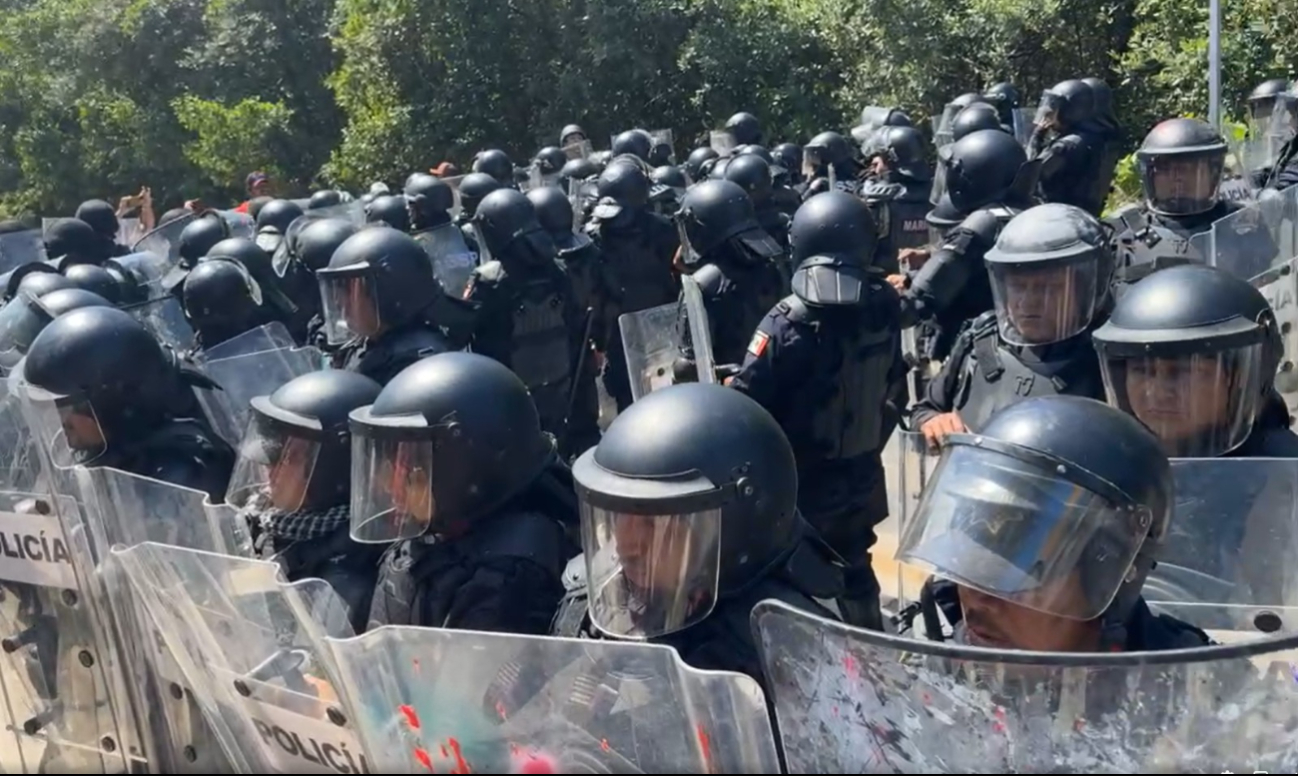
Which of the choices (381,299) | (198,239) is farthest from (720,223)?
(198,239)

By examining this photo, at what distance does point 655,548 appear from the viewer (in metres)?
2.51

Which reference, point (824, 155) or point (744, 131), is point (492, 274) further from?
point (744, 131)

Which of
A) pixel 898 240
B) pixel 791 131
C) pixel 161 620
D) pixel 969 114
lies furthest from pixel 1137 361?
pixel 791 131

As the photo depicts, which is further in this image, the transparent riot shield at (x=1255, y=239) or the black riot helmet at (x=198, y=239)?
the black riot helmet at (x=198, y=239)

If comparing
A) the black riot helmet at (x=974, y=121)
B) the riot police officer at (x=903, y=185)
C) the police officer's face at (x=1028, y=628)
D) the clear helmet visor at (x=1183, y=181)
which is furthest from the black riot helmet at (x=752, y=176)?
the police officer's face at (x=1028, y=628)

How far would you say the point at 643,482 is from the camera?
252 centimetres

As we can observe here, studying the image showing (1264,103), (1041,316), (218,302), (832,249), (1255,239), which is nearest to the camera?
(1041,316)

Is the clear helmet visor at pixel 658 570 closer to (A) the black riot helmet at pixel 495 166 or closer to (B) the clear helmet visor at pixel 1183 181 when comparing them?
(B) the clear helmet visor at pixel 1183 181

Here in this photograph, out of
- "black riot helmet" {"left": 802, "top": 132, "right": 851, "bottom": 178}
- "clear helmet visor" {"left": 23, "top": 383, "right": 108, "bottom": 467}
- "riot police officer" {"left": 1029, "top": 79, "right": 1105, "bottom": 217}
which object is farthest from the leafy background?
"clear helmet visor" {"left": 23, "top": 383, "right": 108, "bottom": 467}

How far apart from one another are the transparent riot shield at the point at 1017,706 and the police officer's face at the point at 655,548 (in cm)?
64

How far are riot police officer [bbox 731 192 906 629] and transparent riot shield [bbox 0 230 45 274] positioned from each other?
29.0 ft

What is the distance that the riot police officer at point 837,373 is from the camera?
177 inches

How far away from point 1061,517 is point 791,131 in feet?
55.8

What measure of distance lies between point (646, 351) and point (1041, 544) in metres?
3.41
